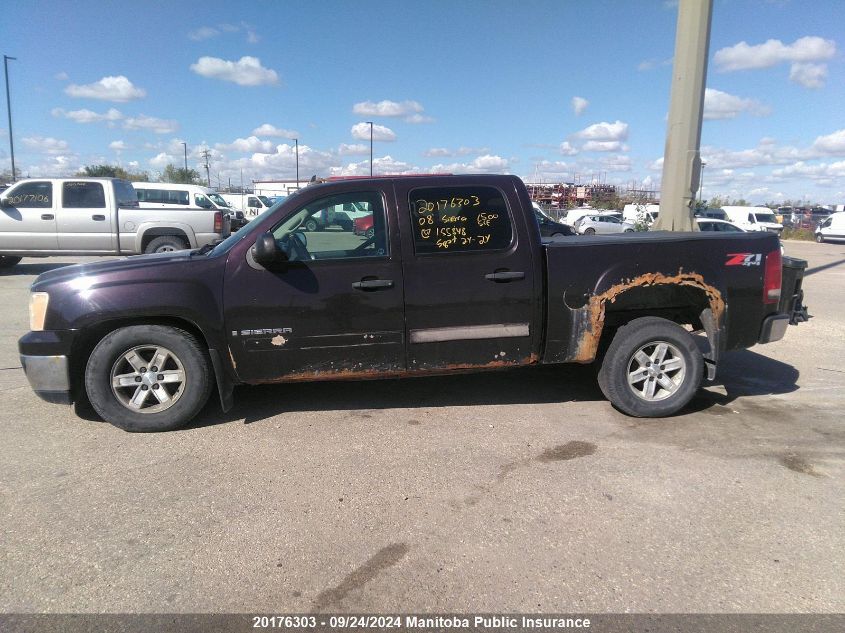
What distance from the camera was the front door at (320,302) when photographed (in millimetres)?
4082

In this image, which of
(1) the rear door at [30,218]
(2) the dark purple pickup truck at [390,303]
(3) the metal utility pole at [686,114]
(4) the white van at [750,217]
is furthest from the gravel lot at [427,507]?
(4) the white van at [750,217]

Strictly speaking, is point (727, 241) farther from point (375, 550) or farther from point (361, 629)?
point (361, 629)

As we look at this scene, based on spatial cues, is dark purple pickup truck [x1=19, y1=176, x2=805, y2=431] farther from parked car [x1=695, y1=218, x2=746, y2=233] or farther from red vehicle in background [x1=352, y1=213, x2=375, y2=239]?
parked car [x1=695, y1=218, x2=746, y2=233]

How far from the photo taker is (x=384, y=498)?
332 centimetres

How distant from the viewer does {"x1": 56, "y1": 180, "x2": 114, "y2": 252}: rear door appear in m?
11.7

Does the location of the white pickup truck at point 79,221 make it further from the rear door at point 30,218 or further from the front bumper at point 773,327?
the front bumper at point 773,327

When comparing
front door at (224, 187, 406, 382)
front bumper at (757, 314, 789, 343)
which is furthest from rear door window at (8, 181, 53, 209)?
front bumper at (757, 314, 789, 343)

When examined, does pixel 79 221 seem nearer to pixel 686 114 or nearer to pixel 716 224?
pixel 686 114

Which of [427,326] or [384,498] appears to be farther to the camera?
[427,326]

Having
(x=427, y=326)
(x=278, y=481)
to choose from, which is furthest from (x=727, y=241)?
(x=278, y=481)

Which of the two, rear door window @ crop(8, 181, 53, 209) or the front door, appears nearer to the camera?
the front door

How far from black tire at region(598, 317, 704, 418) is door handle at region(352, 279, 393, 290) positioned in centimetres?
185

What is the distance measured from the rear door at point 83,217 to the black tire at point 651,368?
10.9 meters

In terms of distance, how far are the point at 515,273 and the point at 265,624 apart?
2834 mm
